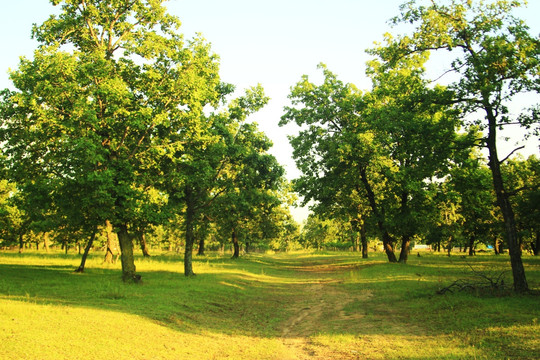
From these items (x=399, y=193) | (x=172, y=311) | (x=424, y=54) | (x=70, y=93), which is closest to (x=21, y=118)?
(x=70, y=93)

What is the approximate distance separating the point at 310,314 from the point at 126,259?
433 inches

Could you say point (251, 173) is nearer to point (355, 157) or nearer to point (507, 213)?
point (355, 157)

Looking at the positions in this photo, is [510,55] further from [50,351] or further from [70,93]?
[70,93]

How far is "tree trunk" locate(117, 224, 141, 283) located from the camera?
66.6 feet

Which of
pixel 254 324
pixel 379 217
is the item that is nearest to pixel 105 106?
pixel 254 324

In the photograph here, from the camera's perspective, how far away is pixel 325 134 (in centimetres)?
3812

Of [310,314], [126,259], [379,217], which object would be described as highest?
[379,217]

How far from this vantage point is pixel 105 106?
768 inches

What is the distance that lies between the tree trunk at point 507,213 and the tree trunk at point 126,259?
18.0m

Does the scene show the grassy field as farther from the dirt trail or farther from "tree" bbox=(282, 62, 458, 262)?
"tree" bbox=(282, 62, 458, 262)

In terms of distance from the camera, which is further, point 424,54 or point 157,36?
point 157,36

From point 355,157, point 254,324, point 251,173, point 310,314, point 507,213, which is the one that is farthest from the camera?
point 355,157

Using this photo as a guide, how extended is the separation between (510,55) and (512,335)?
1079cm

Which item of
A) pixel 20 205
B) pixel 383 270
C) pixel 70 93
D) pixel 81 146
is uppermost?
pixel 70 93
